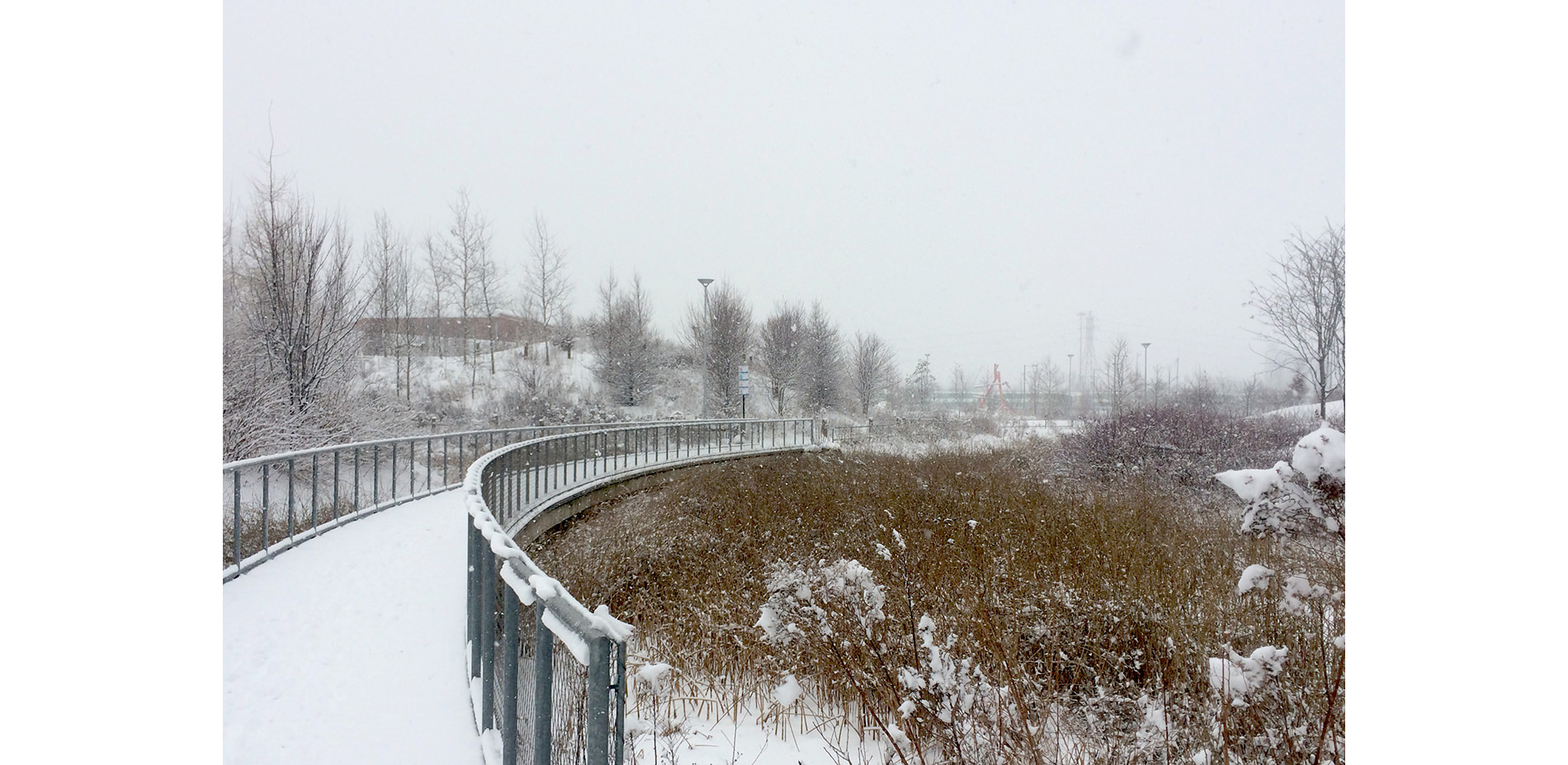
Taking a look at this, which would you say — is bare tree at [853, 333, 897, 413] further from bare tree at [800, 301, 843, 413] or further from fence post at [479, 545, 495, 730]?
fence post at [479, 545, 495, 730]

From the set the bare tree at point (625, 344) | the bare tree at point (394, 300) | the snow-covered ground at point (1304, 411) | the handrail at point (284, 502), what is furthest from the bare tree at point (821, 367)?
the handrail at point (284, 502)

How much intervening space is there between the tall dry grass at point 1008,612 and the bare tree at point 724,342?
2130 centimetres

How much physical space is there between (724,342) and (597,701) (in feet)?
111

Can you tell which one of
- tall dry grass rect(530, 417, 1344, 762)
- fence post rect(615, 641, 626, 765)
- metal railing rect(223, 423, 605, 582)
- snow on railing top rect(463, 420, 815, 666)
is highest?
snow on railing top rect(463, 420, 815, 666)

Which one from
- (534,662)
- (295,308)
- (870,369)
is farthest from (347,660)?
(870,369)

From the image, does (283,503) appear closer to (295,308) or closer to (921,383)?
(295,308)

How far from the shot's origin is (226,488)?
224 inches

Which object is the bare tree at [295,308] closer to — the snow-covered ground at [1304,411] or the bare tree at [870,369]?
the snow-covered ground at [1304,411]

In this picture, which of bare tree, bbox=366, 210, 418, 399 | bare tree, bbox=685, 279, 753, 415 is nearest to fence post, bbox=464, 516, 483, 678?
bare tree, bbox=366, 210, 418, 399

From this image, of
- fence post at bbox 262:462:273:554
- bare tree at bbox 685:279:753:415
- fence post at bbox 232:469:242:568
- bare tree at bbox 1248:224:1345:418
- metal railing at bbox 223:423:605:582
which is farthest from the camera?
bare tree at bbox 685:279:753:415

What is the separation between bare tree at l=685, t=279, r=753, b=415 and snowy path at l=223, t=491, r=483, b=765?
89.3 ft

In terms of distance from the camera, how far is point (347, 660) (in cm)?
381

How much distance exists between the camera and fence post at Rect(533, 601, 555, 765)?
2.05 meters

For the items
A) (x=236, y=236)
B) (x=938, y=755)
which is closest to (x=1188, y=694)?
(x=938, y=755)
